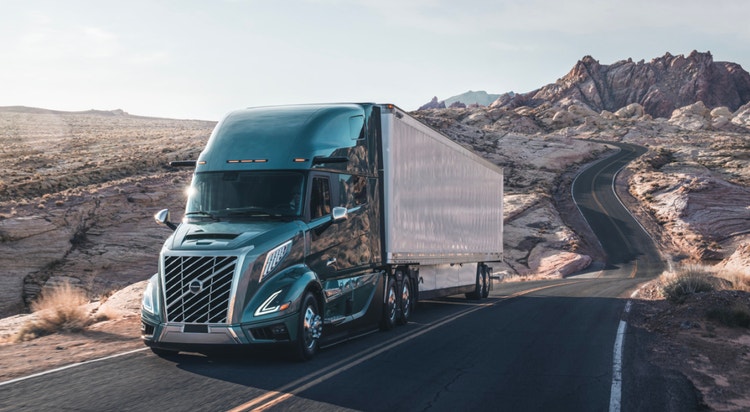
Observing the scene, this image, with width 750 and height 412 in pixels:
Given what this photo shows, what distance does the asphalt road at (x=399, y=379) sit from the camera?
7.64 metres

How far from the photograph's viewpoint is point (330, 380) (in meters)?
8.84

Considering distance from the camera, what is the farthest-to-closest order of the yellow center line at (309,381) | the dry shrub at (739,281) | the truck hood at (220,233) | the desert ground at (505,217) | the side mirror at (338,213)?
the dry shrub at (739,281)
the desert ground at (505,217)
the side mirror at (338,213)
the truck hood at (220,233)
the yellow center line at (309,381)

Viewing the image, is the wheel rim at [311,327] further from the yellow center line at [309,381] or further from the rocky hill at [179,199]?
the rocky hill at [179,199]

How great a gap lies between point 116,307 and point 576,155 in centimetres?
9134

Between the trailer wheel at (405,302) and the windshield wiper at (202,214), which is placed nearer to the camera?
the windshield wiper at (202,214)

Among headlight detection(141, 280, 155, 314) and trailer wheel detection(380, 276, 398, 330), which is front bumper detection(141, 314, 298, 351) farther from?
trailer wheel detection(380, 276, 398, 330)

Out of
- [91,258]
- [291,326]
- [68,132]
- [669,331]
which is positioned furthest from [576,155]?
[291,326]

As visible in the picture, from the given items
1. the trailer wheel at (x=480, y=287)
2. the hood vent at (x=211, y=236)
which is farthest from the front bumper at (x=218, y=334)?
the trailer wheel at (x=480, y=287)

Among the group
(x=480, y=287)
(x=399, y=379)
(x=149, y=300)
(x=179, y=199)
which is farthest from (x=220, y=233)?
(x=179, y=199)

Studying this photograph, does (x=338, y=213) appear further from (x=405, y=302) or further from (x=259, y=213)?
(x=405, y=302)

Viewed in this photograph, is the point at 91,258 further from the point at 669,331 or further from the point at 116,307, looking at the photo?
the point at 669,331


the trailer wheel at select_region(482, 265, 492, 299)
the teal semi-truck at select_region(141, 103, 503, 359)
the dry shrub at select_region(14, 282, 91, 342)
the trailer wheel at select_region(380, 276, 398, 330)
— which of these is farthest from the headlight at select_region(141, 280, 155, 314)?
the trailer wheel at select_region(482, 265, 492, 299)

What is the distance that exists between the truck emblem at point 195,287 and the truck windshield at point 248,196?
1.47 m

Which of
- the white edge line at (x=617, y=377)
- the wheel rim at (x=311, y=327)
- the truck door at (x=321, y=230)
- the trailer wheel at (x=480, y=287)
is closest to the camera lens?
the white edge line at (x=617, y=377)
